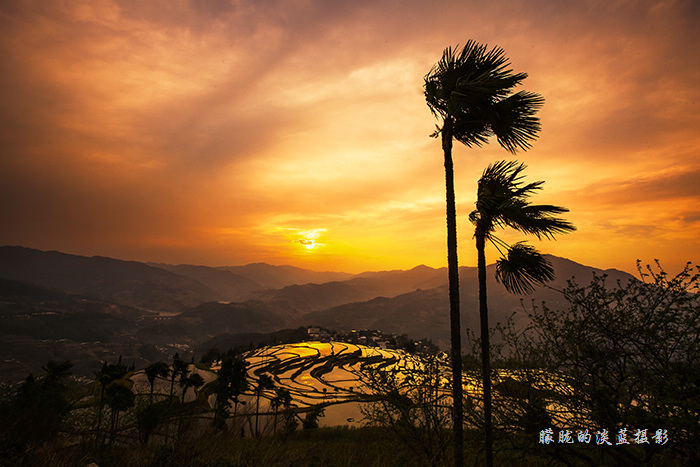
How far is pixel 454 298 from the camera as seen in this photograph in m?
10.3

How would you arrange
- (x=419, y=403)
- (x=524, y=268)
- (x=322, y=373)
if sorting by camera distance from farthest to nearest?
1. (x=322, y=373)
2. (x=419, y=403)
3. (x=524, y=268)

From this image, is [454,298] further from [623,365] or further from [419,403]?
[419,403]

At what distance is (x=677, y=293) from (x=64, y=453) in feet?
66.1

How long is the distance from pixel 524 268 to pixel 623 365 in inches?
203

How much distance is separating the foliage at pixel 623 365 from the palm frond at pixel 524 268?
146cm

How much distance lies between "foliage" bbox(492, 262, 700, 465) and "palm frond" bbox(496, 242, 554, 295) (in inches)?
57.4

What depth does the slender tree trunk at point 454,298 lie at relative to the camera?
992 cm

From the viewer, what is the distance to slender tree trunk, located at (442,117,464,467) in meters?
9.92

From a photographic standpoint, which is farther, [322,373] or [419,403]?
[322,373]

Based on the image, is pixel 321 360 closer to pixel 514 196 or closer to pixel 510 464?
pixel 510 464


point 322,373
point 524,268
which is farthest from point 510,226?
point 322,373

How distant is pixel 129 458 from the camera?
423 inches

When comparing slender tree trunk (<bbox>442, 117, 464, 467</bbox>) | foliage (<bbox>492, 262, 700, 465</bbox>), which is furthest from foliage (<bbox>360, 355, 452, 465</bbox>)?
slender tree trunk (<bbox>442, 117, 464, 467</bbox>)

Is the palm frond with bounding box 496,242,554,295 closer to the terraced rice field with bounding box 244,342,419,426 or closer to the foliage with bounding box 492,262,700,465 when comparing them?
the foliage with bounding box 492,262,700,465
